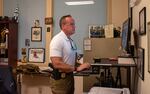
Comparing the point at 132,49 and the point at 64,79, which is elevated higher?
the point at 132,49

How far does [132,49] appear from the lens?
3.04m

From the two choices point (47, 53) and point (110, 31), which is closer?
point (110, 31)

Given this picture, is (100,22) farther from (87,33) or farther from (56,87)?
(56,87)

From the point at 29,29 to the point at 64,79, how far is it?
8.11 ft

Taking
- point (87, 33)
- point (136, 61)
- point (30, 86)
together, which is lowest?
point (30, 86)

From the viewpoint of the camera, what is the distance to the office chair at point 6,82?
3.09 metres

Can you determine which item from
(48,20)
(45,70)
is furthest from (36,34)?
(45,70)

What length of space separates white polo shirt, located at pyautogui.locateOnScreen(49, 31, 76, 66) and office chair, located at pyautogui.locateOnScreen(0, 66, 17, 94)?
29.5 inches

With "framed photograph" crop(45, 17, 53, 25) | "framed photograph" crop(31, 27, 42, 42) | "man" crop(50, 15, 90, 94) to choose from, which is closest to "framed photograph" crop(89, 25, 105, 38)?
"framed photograph" crop(45, 17, 53, 25)

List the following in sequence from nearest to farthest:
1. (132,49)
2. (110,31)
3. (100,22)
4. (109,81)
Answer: (132,49), (109,81), (110,31), (100,22)

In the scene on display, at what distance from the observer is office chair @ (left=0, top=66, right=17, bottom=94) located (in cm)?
309

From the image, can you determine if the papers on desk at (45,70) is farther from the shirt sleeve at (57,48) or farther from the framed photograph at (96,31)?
the shirt sleeve at (57,48)

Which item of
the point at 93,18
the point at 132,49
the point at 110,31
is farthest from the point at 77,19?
the point at 132,49

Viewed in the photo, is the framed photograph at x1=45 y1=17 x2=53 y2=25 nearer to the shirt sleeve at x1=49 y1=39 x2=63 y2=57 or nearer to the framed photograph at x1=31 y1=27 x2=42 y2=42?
the framed photograph at x1=31 y1=27 x2=42 y2=42
